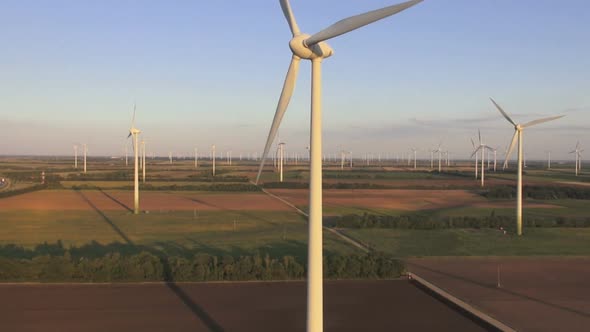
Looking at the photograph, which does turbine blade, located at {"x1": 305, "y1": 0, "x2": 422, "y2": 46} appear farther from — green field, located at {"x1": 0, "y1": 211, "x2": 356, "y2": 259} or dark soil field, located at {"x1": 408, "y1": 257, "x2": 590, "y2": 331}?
green field, located at {"x1": 0, "y1": 211, "x2": 356, "y2": 259}

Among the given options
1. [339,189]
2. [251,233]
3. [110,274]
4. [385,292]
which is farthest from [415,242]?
[339,189]

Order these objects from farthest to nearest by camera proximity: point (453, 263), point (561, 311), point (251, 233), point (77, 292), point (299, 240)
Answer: point (251, 233) → point (299, 240) → point (453, 263) → point (77, 292) → point (561, 311)

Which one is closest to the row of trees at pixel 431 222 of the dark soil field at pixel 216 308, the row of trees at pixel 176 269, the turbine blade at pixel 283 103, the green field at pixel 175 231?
the green field at pixel 175 231

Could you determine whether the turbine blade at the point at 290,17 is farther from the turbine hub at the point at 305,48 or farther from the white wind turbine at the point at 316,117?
the turbine hub at the point at 305,48

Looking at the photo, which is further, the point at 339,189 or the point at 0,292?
the point at 339,189

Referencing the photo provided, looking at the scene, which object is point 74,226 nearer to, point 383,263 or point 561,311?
point 383,263

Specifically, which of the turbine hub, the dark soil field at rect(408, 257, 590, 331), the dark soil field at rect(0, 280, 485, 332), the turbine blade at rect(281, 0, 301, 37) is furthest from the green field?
the turbine hub
